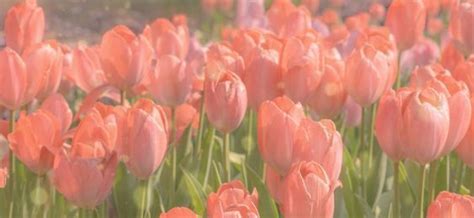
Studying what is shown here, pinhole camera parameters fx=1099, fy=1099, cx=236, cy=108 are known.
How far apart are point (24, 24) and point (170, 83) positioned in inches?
14.9

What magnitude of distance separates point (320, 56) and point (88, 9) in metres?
5.21

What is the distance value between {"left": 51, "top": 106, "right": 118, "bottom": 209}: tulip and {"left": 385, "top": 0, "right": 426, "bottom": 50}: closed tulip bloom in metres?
1.35

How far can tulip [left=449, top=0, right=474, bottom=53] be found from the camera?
2805mm

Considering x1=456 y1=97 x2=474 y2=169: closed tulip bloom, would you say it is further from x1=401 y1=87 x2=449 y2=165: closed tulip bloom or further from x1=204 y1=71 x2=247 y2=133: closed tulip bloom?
x1=204 y1=71 x2=247 y2=133: closed tulip bloom

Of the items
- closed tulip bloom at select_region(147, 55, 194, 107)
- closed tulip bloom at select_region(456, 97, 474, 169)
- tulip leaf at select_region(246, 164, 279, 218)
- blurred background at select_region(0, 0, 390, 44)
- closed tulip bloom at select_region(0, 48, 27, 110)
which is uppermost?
closed tulip bloom at select_region(0, 48, 27, 110)

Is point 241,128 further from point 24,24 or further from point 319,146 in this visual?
point 319,146

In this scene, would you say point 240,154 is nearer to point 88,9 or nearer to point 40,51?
point 40,51

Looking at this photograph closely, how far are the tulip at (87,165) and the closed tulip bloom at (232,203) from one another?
0.98 feet

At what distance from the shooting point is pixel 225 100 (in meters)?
2.08

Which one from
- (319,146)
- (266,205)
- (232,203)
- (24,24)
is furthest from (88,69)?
(232,203)

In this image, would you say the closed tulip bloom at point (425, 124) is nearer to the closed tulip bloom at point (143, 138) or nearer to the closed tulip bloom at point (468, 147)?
the closed tulip bloom at point (468, 147)

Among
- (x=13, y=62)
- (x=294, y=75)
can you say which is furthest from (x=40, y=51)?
(x=294, y=75)

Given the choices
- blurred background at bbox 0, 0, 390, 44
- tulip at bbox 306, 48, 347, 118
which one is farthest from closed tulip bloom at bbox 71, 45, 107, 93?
blurred background at bbox 0, 0, 390, 44

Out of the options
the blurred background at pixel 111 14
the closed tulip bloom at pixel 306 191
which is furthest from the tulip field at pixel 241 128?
the blurred background at pixel 111 14
